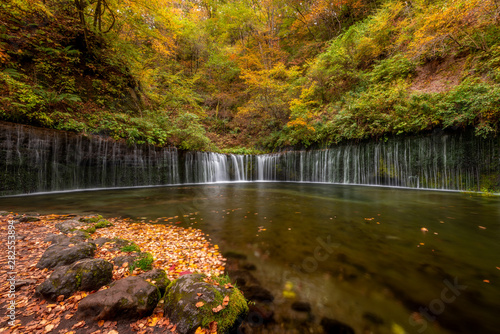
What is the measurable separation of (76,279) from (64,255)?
2.48 ft

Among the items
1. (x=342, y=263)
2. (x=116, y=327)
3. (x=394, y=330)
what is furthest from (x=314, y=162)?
(x=116, y=327)

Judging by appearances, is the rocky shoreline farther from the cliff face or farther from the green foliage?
the cliff face

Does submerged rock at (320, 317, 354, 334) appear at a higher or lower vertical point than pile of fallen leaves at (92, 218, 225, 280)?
lower

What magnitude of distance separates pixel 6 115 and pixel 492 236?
15.4 metres

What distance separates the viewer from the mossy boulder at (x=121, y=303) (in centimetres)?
159

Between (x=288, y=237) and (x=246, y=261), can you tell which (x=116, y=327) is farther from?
(x=288, y=237)

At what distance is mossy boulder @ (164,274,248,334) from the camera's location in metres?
1.59

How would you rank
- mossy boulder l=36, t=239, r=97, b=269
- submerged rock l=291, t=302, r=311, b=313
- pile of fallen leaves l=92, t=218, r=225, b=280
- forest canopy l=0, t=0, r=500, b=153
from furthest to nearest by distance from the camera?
1. forest canopy l=0, t=0, r=500, b=153
2. pile of fallen leaves l=92, t=218, r=225, b=280
3. mossy boulder l=36, t=239, r=97, b=269
4. submerged rock l=291, t=302, r=311, b=313

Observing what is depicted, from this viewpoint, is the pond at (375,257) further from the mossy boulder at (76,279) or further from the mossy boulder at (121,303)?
the mossy boulder at (76,279)

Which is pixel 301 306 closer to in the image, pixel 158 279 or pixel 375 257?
pixel 158 279

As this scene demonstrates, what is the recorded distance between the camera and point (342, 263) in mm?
2721

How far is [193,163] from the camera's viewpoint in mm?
13469

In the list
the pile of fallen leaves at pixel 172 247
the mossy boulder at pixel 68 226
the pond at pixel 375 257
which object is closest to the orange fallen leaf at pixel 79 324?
the pile of fallen leaves at pixel 172 247

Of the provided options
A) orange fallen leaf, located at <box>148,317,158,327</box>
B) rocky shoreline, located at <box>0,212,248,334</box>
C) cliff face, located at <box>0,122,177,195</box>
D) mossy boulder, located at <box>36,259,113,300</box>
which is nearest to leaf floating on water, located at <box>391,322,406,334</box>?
rocky shoreline, located at <box>0,212,248,334</box>
